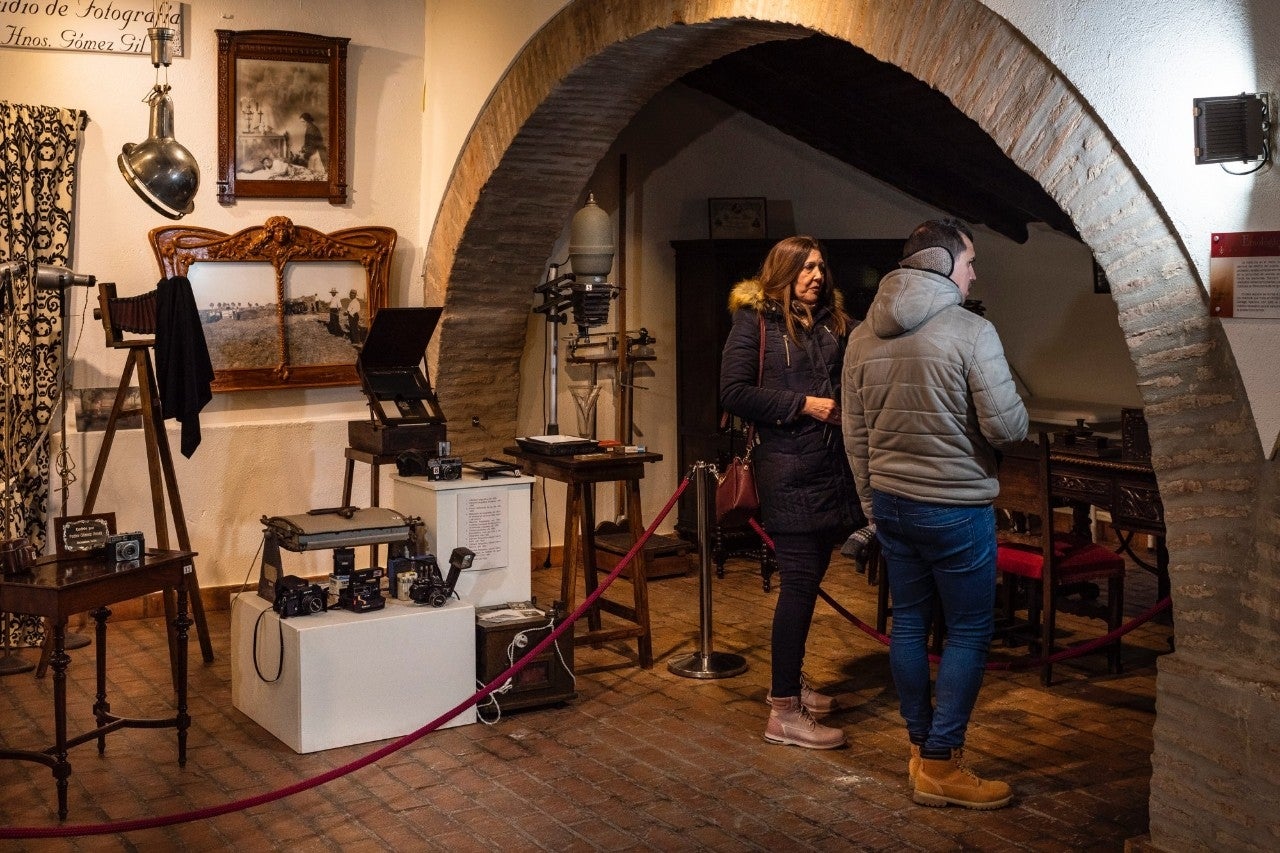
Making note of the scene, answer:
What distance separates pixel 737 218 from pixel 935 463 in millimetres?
4518

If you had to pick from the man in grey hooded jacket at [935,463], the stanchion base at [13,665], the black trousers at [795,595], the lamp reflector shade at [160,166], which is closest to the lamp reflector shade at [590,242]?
the lamp reflector shade at [160,166]

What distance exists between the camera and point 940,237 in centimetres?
396

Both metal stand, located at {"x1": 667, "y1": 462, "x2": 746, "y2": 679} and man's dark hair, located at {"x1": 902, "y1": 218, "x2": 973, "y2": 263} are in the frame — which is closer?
man's dark hair, located at {"x1": 902, "y1": 218, "x2": 973, "y2": 263}

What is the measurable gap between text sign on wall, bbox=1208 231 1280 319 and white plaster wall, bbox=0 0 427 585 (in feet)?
15.2

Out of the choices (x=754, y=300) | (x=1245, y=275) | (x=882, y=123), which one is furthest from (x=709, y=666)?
(x=882, y=123)

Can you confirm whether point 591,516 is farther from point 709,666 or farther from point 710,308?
point 710,308

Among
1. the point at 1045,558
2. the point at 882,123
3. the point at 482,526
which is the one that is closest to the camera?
the point at 482,526

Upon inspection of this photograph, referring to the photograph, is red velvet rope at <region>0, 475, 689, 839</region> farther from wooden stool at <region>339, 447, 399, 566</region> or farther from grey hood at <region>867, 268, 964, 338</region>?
grey hood at <region>867, 268, 964, 338</region>

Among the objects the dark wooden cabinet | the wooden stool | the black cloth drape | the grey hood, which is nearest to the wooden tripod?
the black cloth drape

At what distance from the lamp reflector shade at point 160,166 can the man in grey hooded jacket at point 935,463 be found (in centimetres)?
309

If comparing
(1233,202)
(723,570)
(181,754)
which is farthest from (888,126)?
(181,754)

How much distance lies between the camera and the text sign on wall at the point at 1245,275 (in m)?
3.31

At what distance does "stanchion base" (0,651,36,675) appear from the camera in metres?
5.66

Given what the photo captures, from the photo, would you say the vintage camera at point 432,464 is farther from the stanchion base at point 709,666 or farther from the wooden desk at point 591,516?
the stanchion base at point 709,666
